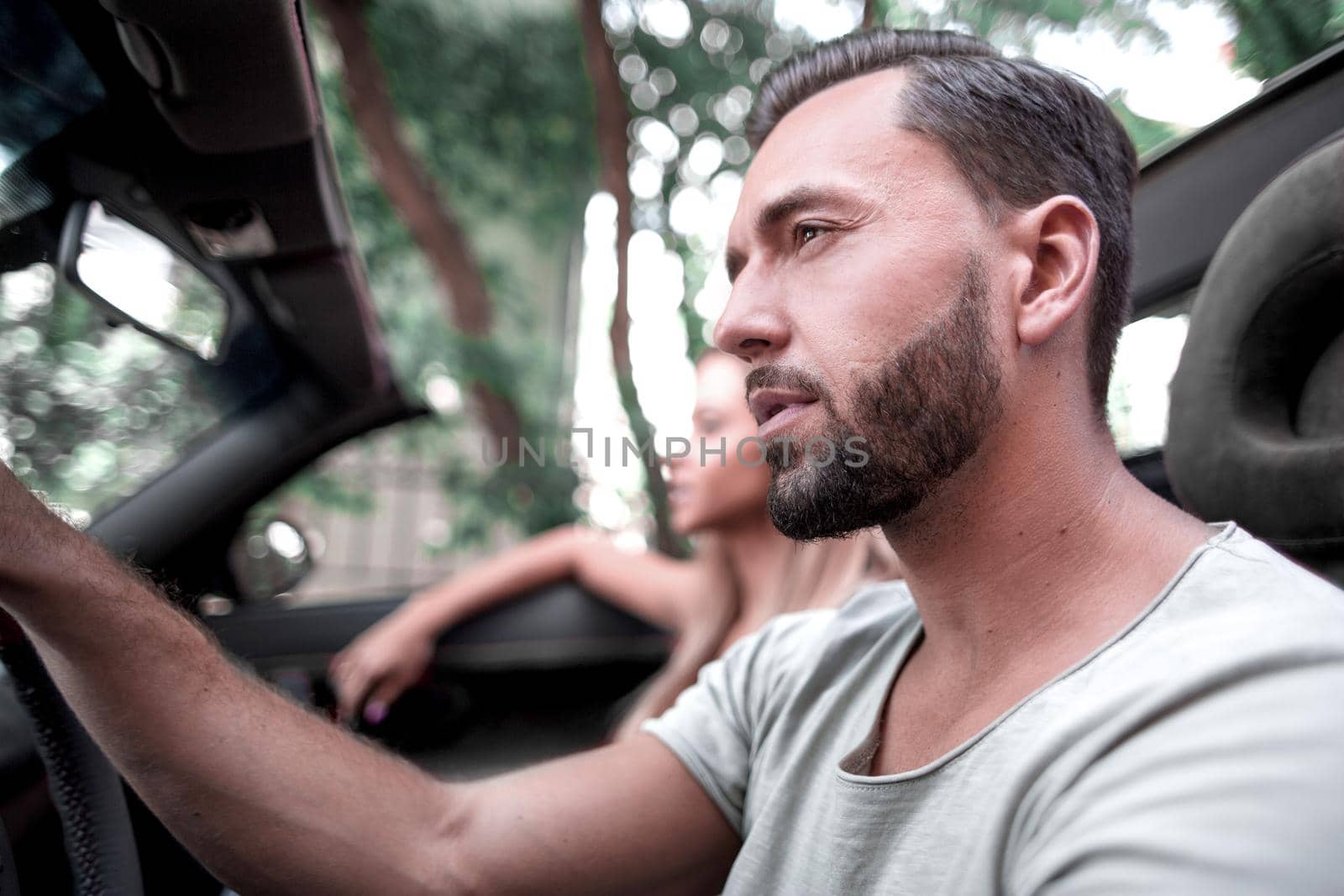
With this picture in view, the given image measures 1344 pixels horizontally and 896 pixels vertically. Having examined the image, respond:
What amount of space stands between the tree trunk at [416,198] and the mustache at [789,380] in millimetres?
3927

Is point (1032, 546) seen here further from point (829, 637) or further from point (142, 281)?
point (142, 281)

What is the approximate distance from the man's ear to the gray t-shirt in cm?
35

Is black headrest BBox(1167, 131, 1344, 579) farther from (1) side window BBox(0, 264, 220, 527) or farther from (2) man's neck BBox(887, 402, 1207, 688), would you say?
(1) side window BBox(0, 264, 220, 527)

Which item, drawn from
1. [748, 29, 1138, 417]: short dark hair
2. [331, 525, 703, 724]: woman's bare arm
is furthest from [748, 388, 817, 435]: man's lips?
[331, 525, 703, 724]: woman's bare arm

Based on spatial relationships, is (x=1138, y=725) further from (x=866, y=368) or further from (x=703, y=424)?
(x=703, y=424)

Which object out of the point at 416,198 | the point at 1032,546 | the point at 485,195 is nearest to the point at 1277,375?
the point at 1032,546

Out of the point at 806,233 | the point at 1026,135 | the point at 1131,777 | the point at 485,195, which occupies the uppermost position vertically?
the point at 1026,135

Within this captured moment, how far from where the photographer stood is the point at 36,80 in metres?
1.03

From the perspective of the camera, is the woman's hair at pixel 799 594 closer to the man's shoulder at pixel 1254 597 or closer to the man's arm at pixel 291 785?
the man's arm at pixel 291 785

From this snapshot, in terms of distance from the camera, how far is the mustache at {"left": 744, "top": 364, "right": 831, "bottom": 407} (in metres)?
1.18

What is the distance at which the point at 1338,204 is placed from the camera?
110cm

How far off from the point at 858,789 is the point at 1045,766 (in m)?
0.25

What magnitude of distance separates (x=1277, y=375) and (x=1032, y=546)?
1.46 feet

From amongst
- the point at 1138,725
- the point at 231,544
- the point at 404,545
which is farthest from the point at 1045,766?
the point at 404,545
